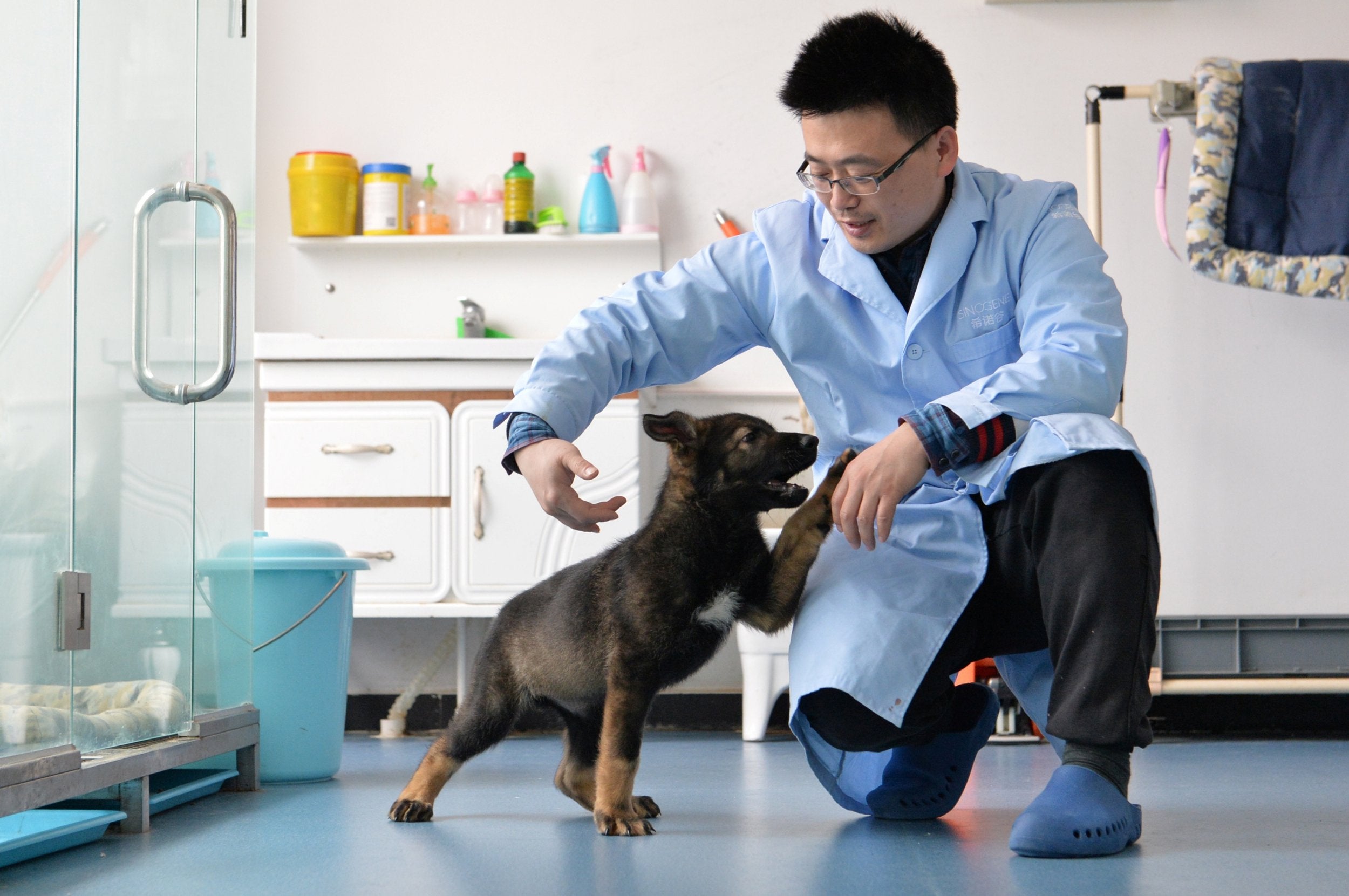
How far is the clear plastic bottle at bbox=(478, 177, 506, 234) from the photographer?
421 centimetres

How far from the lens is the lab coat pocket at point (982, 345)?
191 centimetres

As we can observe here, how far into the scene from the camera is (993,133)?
4121 millimetres

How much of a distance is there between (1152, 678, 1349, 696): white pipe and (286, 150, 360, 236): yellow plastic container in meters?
3.00

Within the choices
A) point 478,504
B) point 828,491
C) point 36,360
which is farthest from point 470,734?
point 478,504

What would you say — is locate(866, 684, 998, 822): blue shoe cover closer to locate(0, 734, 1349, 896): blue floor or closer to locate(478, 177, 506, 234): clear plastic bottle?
locate(0, 734, 1349, 896): blue floor

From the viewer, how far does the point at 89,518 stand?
82.2 inches

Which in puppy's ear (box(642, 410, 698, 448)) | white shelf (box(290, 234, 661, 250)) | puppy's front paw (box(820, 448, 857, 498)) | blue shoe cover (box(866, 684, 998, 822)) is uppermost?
white shelf (box(290, 234, 661, 250))

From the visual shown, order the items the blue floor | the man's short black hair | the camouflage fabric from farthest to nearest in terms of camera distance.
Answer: the camouflage fabric, the man's short black hair, the blue floor

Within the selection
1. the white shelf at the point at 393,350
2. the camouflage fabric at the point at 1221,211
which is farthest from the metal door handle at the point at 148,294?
the camouflage fabric at the point at 1221,211

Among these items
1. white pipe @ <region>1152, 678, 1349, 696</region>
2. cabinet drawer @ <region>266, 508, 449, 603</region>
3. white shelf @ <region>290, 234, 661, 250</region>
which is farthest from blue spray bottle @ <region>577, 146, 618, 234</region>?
white pipe @ <region>1152, 678, 1349, 696</region>

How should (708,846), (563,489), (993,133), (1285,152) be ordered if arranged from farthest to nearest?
(993,133) → (1285,152) → (708,846) → (563,489)

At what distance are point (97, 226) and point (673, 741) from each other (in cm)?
222

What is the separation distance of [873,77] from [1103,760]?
101 cm

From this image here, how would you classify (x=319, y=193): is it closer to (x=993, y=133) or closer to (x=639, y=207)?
(x=639, y=207)
